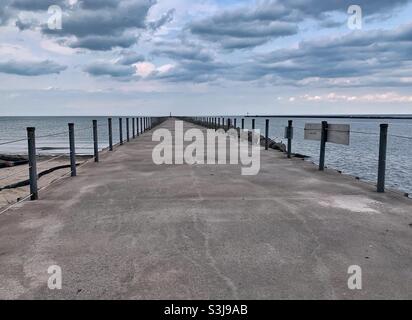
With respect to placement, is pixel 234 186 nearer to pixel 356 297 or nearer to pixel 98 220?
pixel 98 220

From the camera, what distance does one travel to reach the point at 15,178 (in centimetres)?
1944

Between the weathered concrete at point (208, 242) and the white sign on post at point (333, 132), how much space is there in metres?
1.55

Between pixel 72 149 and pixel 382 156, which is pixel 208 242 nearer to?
pixel 382 156

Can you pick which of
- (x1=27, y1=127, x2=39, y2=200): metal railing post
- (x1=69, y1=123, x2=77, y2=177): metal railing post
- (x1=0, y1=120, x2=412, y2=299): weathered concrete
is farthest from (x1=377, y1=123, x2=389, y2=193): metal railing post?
(x1=69, y1=123, x2=77, y2=177): metal railing post

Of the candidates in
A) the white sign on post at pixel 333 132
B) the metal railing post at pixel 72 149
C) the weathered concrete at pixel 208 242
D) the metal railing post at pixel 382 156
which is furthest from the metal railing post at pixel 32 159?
the white sign on post at pixel 333 132

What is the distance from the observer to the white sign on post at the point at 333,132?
30.9 feet

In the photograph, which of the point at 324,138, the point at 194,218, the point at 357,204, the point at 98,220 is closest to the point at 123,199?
the point at 98,220

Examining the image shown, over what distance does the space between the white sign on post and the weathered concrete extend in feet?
5.07

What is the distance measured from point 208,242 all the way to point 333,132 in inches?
255

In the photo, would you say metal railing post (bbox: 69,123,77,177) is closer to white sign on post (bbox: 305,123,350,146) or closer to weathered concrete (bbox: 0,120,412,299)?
weathered concrete (bbox: 0,120,412,299)

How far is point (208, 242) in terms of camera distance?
471 centimetres

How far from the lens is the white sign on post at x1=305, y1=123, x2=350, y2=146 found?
371 inches

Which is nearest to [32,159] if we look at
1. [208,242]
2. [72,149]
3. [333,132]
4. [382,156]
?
[72,149]

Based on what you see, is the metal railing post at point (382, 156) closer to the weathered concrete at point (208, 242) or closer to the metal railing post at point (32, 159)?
the weathered concrete at point (208, 242)
